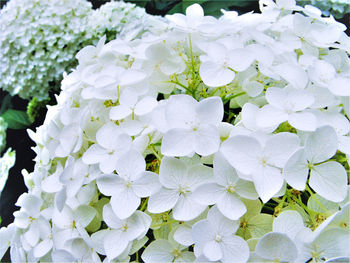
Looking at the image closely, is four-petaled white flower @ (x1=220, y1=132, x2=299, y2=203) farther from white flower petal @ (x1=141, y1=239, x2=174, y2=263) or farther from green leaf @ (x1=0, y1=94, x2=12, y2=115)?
green leaf @ (x1=0, y1=94, x2=12, y2=115)

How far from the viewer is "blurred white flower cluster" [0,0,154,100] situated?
1.13 metres

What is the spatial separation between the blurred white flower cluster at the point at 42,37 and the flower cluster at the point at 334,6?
1.94ft

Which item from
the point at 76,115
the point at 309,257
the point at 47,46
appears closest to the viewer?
the point at 309,257

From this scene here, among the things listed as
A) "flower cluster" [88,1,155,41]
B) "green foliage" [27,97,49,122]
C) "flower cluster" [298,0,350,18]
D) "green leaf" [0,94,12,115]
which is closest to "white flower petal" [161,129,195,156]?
"flower cluster" [88,1,155,41]

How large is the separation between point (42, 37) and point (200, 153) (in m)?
0.98

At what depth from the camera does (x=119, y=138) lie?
0.32 metres

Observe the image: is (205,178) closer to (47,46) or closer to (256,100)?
(256,100)

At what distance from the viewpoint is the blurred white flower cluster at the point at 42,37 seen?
3.72ft

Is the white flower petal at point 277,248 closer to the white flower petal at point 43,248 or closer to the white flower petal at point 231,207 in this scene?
the white flower petal at point 231,207

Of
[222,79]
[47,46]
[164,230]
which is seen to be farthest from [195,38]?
[47,46]

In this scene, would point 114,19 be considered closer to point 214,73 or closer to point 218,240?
point 214,73

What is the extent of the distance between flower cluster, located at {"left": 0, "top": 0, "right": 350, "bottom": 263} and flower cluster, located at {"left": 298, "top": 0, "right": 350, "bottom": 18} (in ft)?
3.21

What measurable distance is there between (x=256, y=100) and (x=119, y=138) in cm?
13

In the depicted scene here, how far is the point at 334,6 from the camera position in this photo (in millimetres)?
1306
